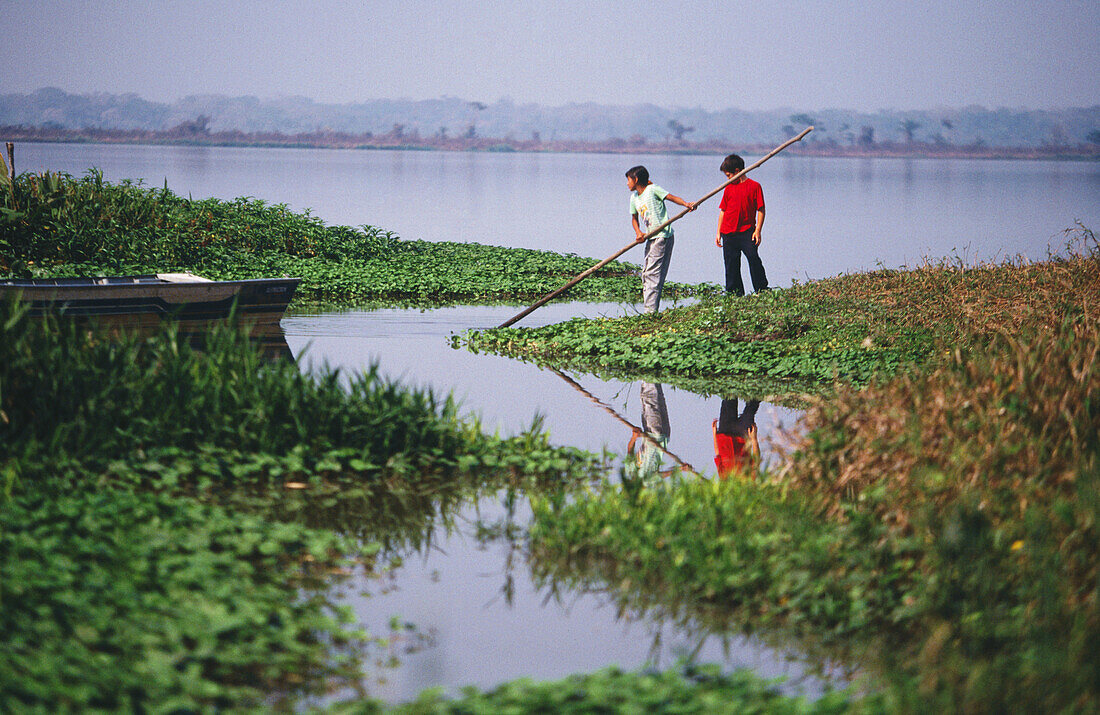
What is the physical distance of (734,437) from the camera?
1081 centimetres

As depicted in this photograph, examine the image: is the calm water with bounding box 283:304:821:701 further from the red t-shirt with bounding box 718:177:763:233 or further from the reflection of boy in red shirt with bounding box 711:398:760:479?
the red t-shirt with bounding box 718:177:763:233

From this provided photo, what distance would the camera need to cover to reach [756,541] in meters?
6.55

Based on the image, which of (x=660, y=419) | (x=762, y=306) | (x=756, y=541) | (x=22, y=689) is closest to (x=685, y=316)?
(x=762, y=306)

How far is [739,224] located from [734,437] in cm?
689

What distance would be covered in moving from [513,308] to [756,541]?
1294cm

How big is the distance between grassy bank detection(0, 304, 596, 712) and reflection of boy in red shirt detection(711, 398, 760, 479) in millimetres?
1364

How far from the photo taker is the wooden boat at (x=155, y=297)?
39.3ft

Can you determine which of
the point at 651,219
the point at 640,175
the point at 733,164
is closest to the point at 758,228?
the point at 733,164

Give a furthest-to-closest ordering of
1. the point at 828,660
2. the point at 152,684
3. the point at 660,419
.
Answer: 1. the point at 660,419
2. the point at 828,660
3. the point at 152,684

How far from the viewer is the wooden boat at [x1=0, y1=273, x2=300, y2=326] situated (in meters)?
12.0

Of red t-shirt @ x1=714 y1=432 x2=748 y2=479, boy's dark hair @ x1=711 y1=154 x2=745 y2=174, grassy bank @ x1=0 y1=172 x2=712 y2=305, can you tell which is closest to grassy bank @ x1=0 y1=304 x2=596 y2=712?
red t-shirt @ x1=714 y1=432 x2=748 y2=479

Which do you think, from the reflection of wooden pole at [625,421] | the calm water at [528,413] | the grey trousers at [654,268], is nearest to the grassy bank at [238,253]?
the calm water at [528,413]

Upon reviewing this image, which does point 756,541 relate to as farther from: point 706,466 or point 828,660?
point 706,466

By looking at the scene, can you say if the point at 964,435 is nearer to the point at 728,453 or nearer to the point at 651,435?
the point at 728,453
